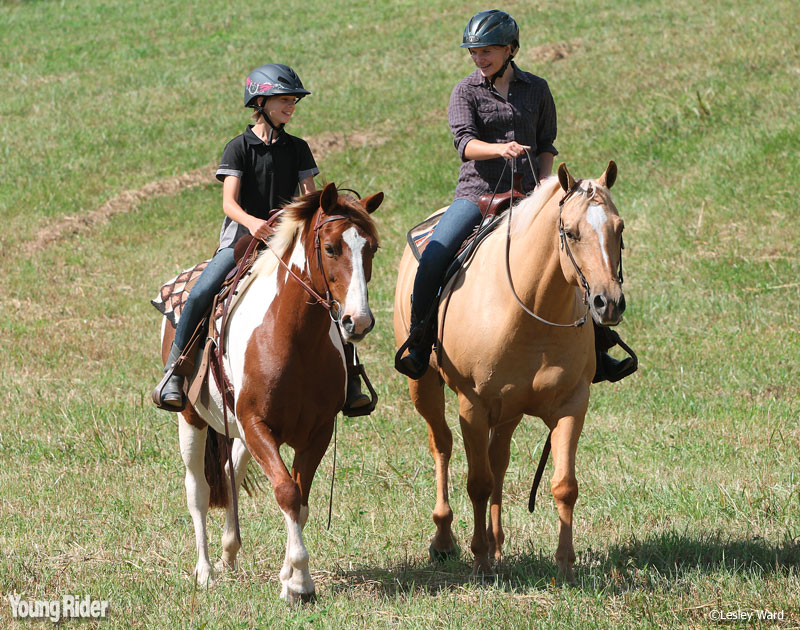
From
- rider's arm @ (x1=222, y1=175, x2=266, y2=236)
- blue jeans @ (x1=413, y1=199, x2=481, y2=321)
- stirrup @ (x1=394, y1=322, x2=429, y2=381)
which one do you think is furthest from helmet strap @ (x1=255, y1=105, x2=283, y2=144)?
A: stirrup @ (x1=394, y1=322, x2=429, y2=381)

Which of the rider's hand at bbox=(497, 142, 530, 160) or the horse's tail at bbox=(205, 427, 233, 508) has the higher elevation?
the rider's hand at bbox=(497, 142, 530, 160)

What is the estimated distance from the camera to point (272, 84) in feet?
20.4

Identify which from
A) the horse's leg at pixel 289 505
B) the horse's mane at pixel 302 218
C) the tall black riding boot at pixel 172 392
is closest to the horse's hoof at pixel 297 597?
the horse's leg at pixel 289 505

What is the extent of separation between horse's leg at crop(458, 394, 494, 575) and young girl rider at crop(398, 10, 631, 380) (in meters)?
0.75

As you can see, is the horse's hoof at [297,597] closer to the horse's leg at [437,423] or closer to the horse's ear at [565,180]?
the horse's leg at [437,423]

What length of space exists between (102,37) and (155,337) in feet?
68.2

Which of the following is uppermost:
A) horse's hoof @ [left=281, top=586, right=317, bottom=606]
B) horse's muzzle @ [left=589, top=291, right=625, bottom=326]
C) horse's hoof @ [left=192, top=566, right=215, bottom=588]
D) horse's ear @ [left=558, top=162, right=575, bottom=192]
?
horse's ear @ [left=558, top=162, right=575, bottom=192]

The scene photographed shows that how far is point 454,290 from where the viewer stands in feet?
21.0

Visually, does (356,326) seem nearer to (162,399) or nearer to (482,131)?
(162,399)

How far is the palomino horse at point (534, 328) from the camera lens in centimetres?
529

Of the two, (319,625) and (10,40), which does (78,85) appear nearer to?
(10,40)

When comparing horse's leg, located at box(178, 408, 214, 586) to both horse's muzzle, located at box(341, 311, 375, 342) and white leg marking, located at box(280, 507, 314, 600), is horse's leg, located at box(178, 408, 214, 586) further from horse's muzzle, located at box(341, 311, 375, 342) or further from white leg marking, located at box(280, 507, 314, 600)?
horse's muzzle, located at box(341, 311, 375, 342)

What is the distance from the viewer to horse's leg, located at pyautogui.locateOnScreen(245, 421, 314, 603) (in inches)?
216

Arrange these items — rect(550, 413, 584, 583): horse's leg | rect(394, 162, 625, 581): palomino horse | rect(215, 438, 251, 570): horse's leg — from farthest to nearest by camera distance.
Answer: rect(215, 438, 251, 570): horse's leg
rect(550, 413, 584, 583): horse's leg
rect(394, 162, 625, 581): palomino horse
